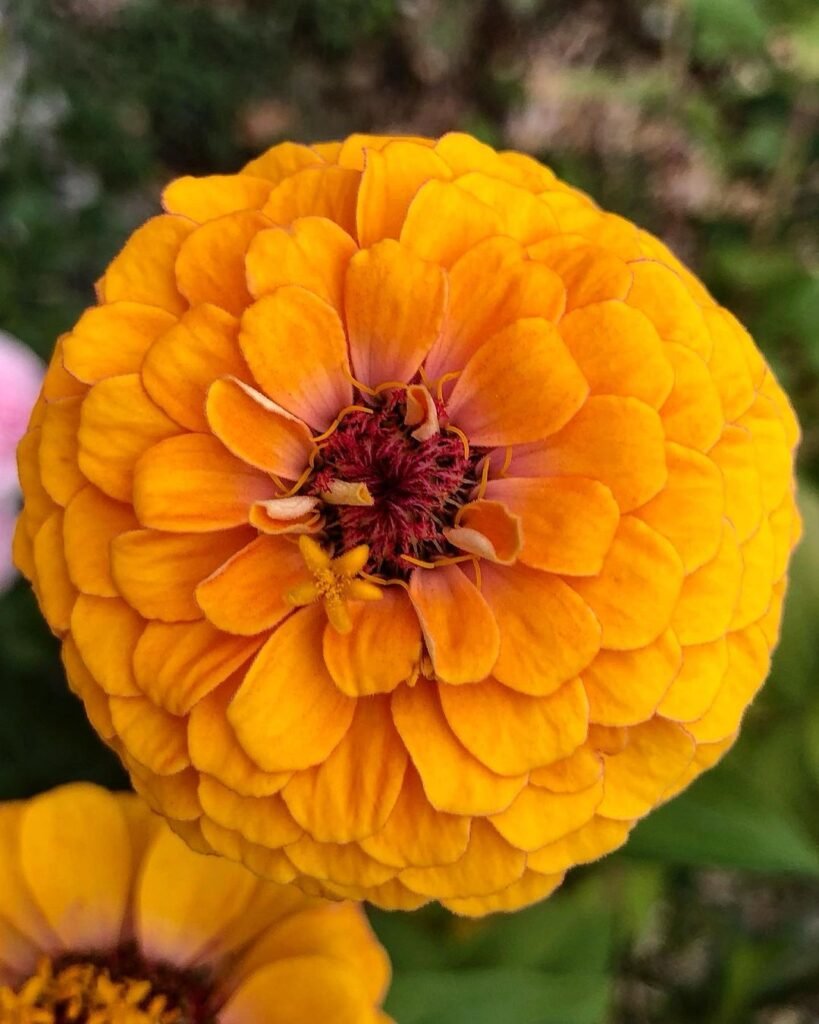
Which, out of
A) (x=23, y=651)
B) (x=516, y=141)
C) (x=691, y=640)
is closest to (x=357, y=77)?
(x=516, y=141)

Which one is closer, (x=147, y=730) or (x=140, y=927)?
(x=147, y=730)

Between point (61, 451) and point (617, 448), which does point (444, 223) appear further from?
point (61, 451)

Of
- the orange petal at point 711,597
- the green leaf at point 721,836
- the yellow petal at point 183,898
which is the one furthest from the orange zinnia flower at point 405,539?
the green leaf at point 721,836

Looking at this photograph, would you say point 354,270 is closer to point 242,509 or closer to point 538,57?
point 242,509

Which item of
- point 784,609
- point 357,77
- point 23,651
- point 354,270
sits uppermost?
point 354,270

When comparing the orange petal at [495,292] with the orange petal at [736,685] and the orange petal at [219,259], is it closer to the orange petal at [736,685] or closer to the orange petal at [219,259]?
the orange petal at [219,259]

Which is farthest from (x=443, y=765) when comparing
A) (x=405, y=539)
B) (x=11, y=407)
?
(x=11, y=407)
